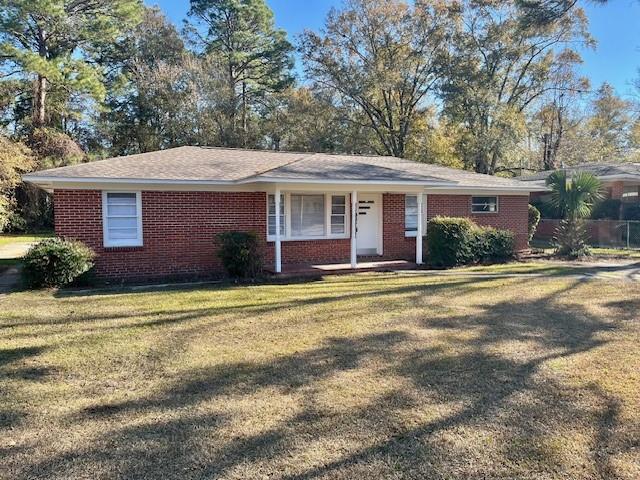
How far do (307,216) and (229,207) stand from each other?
2428mm

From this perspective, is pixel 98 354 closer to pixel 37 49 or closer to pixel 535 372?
pixel 535 372

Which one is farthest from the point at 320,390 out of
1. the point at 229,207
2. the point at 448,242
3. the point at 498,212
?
the point at 498,212

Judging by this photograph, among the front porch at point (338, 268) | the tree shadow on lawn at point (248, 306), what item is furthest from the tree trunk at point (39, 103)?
the tree shadow on lawn at point (248, 306)

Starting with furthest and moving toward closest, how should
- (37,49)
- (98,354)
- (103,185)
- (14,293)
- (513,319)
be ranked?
(37,49)
(103,185)
(14,293)
(513,319)
(98,354)

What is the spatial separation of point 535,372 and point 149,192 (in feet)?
33.1

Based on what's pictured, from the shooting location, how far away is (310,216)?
48.4 feet

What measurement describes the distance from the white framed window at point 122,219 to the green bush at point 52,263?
1389mm

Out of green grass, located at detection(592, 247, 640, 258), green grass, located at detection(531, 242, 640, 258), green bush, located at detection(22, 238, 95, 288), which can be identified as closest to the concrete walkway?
green bush, located at detection(22, 238, 95, 288)

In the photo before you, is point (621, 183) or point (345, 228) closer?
point (345, 228)

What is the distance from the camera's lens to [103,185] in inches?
468

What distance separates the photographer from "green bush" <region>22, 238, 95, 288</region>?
10.4 meters

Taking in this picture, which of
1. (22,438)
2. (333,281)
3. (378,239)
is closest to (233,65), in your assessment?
(378,239)

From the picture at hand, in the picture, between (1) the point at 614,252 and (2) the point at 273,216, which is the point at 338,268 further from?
(1) the point at 614,252

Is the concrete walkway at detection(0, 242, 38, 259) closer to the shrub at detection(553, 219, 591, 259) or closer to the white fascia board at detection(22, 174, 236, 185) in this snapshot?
the white fascia board at detection(22, 174, 236, 185)
